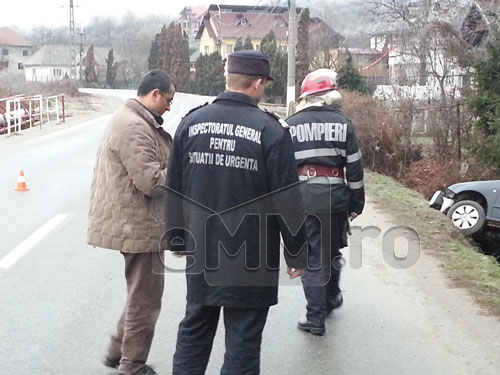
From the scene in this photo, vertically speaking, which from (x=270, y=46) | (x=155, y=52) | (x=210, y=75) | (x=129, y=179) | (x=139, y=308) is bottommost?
(x=210, y=75)

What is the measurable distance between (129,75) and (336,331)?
10978 cm

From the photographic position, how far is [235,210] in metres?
3.70

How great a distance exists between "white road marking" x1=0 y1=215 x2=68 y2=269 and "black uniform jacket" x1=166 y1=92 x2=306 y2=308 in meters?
4.33

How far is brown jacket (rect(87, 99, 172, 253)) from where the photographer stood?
13.5 feet

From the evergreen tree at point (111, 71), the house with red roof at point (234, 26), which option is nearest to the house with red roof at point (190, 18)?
the evergreen tree at point (111, 71)

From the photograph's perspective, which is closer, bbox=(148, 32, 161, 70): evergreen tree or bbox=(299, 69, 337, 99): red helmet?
bbox=(299, 69, 337, 99): red helmet

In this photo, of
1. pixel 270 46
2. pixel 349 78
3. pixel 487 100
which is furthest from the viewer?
pixel 270 46

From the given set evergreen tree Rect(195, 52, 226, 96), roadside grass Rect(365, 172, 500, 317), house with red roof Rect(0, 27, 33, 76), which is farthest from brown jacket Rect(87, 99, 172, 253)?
house with red roof Rect(0, 27, 33, 76)

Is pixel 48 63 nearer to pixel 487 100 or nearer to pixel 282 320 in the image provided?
pixel 487 100

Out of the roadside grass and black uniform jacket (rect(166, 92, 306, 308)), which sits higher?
black uniform jacket (rect(166, 92, 306, 308))

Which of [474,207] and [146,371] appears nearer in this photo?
[146,371]

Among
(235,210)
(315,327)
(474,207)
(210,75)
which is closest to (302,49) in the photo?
(210,75)

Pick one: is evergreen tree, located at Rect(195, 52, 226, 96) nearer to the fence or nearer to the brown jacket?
the fence

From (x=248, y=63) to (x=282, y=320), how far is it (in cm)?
282
